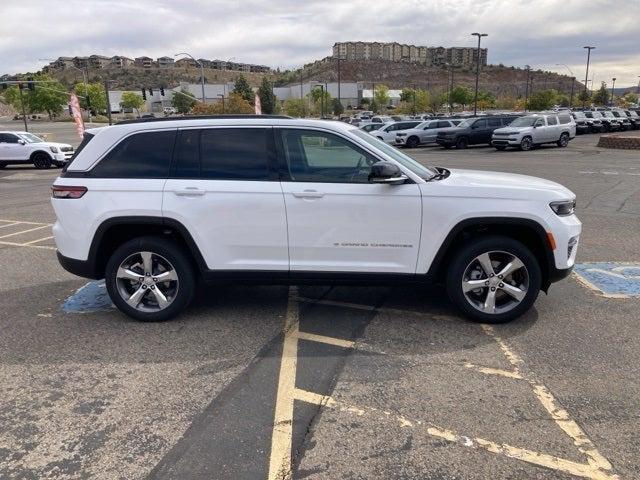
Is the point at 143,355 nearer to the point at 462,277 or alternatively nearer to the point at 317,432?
the point at 317,432

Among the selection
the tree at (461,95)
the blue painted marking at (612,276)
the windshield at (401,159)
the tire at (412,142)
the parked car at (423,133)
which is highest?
the tree at (461,95)

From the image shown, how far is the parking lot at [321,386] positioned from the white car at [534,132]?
21757mm

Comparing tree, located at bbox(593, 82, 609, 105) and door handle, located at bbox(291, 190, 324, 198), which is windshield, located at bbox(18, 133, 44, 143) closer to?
door handle, located at bbox(291, 190, 324, 198)

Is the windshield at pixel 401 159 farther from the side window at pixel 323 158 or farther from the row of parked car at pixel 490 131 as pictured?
the row of parked car at pixel 490 131

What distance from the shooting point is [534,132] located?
26.5 meters

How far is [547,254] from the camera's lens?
4.52 m

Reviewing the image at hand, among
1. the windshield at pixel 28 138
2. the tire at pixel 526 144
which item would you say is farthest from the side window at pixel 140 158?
the tire at pixel 526 144

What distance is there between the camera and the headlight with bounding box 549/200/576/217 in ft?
14.7

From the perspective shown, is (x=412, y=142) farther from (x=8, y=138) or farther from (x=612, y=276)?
(x=612, y=276)

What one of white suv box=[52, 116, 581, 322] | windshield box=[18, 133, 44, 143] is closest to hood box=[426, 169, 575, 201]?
white suv box=[52, 116, 581, 322]

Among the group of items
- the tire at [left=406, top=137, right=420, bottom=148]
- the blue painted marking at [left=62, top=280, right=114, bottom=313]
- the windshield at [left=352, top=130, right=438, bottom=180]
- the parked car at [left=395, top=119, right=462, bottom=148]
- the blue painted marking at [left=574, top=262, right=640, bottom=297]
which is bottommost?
the blue painted marking at [left=62, top=280, right=114, bottom=313]

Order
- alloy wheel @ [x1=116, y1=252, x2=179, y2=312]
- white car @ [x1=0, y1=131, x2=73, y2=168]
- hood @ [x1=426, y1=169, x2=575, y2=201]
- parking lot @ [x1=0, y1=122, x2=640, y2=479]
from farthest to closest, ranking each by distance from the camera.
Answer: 1. white car @ [x1=0, y1=131, x2=73, y2=168]
2. alloy wheel @ [x1=116, y1=252, x2=179, y2=312]
3. hood @ [x1=426, y1=169, x2=575, y2=201]
4. parking lot @ [x1=0, y1=122, x2=640, y2=479]

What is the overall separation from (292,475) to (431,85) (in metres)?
182

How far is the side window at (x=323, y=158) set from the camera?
453cm
